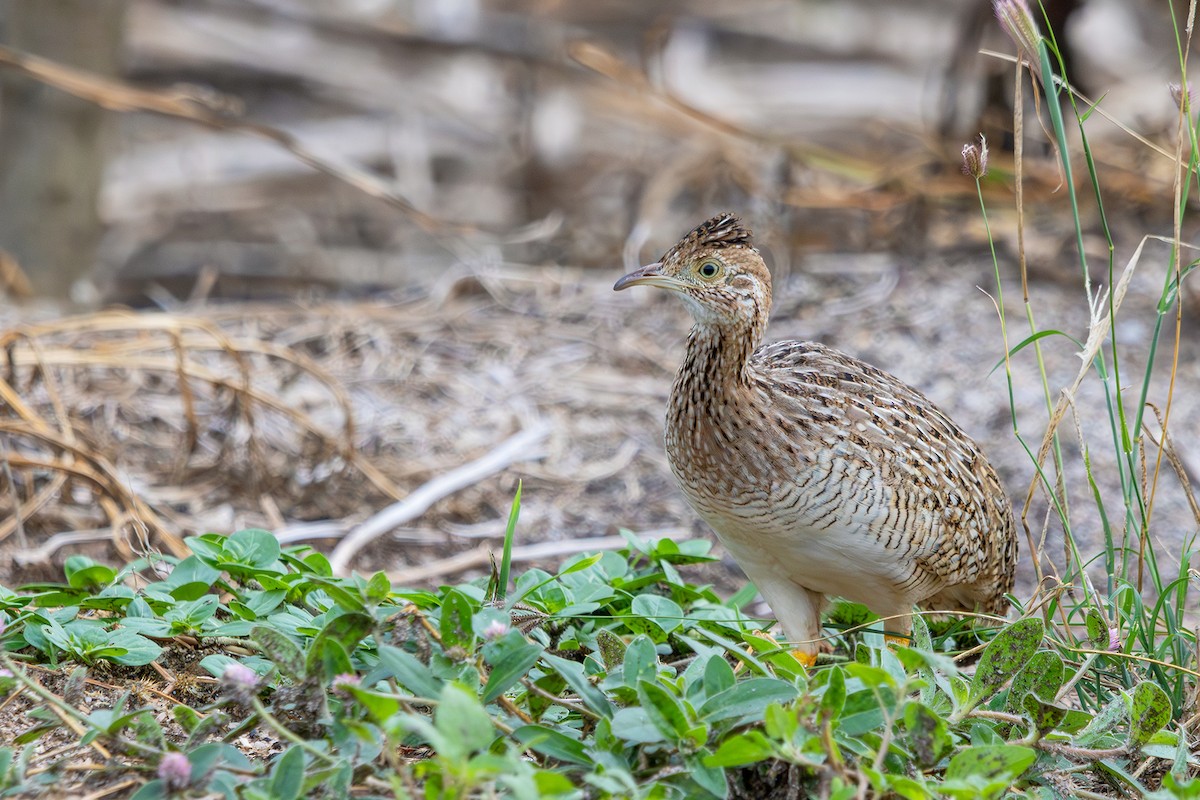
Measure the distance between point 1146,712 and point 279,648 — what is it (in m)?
1.51

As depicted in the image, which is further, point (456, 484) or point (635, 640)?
point (456, 484)

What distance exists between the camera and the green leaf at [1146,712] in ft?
7.84

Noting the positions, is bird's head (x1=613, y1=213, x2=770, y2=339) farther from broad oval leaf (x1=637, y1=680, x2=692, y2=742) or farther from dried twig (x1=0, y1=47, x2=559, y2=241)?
dried twig (x1=0, y1=47, x2=559, y2=241)

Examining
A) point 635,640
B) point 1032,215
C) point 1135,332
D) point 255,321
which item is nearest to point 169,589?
point 635,640

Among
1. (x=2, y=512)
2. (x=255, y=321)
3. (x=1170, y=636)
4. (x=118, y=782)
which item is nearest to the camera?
(x=118, y=782)

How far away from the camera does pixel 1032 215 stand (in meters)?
6.48

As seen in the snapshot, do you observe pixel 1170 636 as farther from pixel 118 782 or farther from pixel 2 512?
pixel 2 512

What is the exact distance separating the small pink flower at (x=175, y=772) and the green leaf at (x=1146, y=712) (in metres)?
1.60

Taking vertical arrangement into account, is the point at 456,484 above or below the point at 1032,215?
below

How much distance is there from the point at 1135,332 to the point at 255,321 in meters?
3.78

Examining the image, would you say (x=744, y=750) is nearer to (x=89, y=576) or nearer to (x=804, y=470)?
(x=804, y=470)

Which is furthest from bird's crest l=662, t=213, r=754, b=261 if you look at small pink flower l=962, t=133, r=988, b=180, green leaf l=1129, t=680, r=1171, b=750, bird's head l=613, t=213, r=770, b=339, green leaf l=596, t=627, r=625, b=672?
green leaf l=1129, t=680, r=1171, b=750

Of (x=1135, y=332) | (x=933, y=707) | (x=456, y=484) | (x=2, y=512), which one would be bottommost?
(x=2, y=512)

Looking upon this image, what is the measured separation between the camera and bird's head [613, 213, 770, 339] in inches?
128
